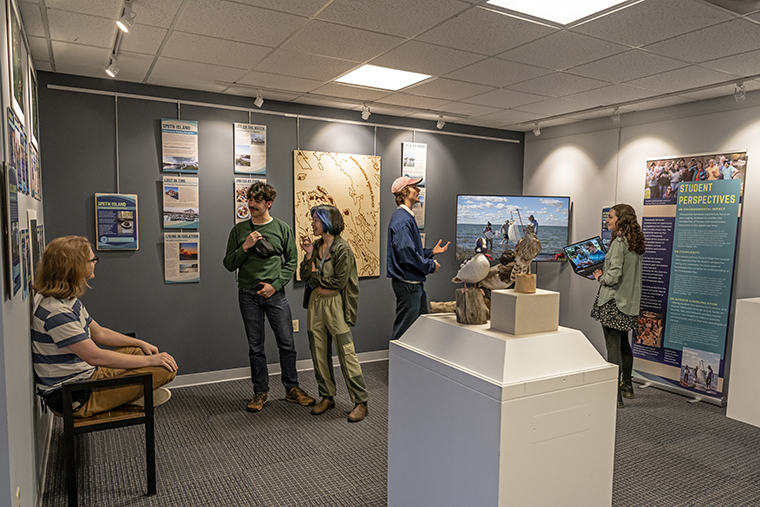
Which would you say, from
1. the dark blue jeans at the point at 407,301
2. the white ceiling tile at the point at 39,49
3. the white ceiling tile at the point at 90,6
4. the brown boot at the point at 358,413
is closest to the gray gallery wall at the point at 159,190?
the white ceiling tile at the point at 39,49

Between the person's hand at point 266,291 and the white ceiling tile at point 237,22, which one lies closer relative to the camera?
the white ceiling tile at point 237,22

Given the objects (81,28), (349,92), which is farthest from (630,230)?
(81,28)

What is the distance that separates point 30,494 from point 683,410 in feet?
14.1

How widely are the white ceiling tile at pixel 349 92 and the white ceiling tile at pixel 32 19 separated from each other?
6.35ft

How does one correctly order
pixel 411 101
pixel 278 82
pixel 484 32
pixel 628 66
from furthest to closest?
1. pixel 411 101
2. pixel 278 82
3. pixel 628 66
4. pixel 484 32

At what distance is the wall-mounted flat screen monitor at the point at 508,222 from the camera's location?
5.40 m

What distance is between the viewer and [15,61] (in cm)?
231

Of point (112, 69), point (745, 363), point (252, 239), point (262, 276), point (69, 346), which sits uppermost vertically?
point (112, 69)

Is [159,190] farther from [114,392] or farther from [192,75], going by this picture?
[114,392]

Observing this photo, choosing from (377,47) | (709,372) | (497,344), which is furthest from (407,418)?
(709,372)

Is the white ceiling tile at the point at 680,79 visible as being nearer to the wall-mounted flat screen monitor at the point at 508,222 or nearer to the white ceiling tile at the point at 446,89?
the white ceiling tile at the point at 446,89

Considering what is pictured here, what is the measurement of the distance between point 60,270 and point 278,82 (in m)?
2.33

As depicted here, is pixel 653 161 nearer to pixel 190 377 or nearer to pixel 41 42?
pixel 190 377

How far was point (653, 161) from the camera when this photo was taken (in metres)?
4.74
